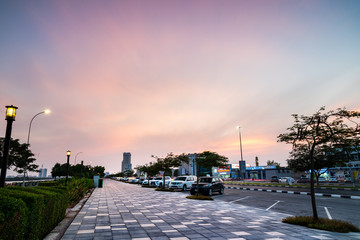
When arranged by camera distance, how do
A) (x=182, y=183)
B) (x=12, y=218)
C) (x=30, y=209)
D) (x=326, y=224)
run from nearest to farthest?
(x=12, y=218) < (x=30, y=209) < (x=326, y=224) < (x=182, y=183)

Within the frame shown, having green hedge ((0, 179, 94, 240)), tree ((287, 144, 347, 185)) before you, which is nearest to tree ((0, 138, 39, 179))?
green hedge ((0, 179, 94, 240))

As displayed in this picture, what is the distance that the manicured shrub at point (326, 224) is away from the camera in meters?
7.29

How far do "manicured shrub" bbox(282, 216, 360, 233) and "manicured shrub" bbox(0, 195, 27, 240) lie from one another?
345 inches

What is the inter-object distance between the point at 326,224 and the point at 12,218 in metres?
9.24

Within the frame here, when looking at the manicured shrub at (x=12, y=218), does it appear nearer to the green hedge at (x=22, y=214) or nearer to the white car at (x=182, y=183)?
the green hedge at (x=22, y=214)

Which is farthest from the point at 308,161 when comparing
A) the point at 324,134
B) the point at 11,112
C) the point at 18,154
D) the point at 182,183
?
the point at 18,154

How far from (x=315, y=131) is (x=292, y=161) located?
93.2 ft

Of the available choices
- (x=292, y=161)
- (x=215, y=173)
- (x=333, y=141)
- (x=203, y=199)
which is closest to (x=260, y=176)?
(x=215, y=173)

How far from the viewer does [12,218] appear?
A: 3592mm

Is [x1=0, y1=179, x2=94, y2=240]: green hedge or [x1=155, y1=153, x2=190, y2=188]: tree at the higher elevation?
[x1=155, y1=153, x2=190, y2=188]: tree

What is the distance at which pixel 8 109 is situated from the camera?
834cm

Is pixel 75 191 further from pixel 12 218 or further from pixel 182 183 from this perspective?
pixel 182 183

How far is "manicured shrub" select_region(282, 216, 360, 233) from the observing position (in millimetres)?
7285

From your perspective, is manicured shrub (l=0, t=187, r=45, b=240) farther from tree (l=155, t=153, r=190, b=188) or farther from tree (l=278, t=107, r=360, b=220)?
tree (l=155, t=153, r=190, b=188)
